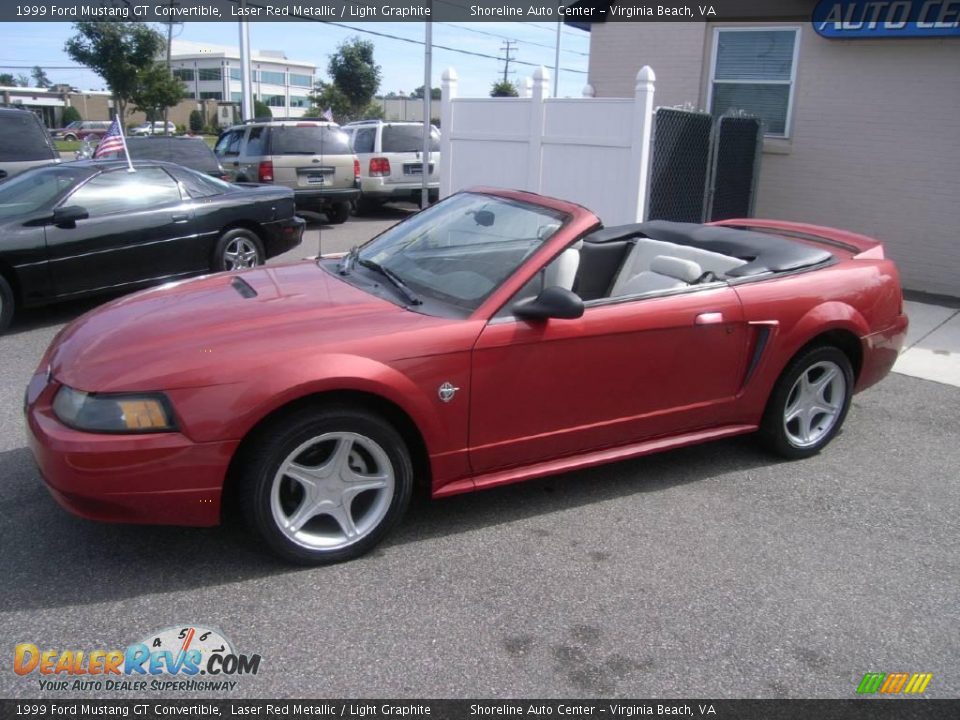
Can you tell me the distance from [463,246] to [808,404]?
2118 mm

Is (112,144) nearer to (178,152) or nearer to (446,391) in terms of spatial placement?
(178,152)

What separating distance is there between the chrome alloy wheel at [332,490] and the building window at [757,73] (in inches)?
341

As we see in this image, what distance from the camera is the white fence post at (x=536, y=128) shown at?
895 centimetres

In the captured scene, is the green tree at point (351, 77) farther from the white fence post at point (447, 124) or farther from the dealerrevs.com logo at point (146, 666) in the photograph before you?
the dealerrevs.com logo at point (146, 666)

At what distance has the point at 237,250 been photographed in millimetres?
8352

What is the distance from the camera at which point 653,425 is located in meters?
3.97

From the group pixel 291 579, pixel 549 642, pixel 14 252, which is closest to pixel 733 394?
pixel 549 642

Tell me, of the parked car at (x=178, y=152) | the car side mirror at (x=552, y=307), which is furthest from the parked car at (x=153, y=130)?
the car side mirror at (x=552, y=307)

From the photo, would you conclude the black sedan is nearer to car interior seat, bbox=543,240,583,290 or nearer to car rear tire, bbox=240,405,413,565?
car rear tire, bbox=240,405,413,565

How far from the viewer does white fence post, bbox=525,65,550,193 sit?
8.95m

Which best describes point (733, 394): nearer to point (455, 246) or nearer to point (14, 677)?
point (455, 246)

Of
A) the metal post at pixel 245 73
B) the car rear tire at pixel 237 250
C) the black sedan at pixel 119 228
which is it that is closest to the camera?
the black sedan at pixel 119 228

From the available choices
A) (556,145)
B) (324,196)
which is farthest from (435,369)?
(324,196)

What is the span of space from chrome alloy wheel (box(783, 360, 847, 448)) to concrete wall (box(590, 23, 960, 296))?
5694 millimetres
